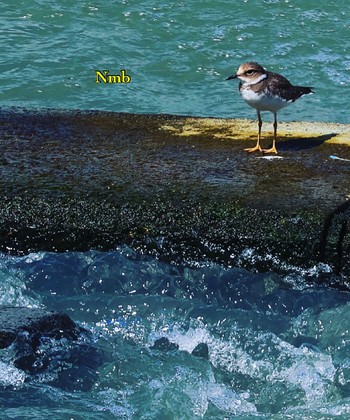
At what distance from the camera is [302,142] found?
7.58 m

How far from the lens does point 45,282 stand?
6.18 m

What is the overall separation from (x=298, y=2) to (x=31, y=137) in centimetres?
750

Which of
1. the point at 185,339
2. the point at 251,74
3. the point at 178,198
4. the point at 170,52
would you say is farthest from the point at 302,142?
the point at 170,52

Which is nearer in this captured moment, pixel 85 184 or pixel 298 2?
pixel 85 184

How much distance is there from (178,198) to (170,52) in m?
6.56

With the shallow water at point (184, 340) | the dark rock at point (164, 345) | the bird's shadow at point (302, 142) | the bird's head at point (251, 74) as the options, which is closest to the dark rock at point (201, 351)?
the shallow water at point (184, 340)

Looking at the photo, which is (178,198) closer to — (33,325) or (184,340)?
(184,340)

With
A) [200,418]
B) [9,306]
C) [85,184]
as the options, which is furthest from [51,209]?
[200,418]

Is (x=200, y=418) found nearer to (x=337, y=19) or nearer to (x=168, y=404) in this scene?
(x=168, y=404)

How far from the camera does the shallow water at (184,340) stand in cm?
511

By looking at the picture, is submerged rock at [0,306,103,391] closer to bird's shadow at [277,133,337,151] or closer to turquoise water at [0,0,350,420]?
turquoise water at [0,0,350,420]

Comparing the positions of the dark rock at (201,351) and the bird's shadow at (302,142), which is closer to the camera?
the dark rock at (201,351)

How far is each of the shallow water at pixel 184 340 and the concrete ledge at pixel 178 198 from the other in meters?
0.14

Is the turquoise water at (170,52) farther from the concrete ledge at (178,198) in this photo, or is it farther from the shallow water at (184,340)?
the shallow water at (184,340)
